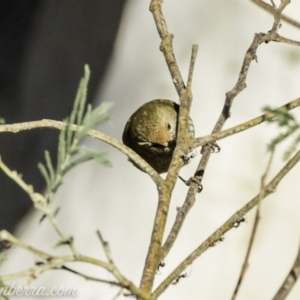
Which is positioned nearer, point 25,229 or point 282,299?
point 282,299

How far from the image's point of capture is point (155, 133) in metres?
1.30

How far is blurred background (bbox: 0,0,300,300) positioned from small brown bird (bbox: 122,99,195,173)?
0.35 metres

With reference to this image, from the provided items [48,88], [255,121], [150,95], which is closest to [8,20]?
[48,88]

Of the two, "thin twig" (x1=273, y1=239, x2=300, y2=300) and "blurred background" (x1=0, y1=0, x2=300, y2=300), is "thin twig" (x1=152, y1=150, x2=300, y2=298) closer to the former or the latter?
"thin twig" (x1=273, y1=239, x2=300, y2=300)

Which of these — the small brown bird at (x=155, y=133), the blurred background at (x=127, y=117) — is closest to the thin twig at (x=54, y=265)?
Answer: the small brown bird at (x=155, y=133)

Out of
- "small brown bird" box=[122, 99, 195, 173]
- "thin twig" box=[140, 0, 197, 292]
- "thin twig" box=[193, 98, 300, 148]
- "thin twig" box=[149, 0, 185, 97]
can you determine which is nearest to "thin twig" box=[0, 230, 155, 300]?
"thin twig" box=[140, 0, 197, 292]

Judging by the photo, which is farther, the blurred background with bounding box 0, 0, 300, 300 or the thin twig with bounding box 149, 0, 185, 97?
the blurred background with bounding box 0, 0, 300, 300

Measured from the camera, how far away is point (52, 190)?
1.42ft

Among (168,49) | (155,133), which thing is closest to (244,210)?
(168,49)

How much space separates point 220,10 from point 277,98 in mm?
303

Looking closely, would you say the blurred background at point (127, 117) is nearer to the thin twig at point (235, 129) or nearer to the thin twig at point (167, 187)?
the thin twig at point (167, 187)

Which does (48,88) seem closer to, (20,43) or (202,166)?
(20,43)

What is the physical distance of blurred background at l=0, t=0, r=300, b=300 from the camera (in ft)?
5.42

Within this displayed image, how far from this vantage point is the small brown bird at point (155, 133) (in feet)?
4.17
